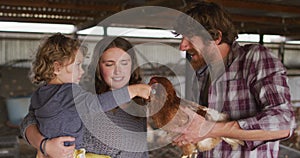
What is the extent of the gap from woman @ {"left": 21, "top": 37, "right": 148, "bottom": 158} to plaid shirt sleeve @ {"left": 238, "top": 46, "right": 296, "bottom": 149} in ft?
1.05

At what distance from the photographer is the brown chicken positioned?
0.93 metres

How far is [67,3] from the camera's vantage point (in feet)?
9.39

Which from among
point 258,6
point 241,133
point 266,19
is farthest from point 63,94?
point 266,19

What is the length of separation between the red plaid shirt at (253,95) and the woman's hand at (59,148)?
40 cm

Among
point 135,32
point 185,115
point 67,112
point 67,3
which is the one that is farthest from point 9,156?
point 185,115

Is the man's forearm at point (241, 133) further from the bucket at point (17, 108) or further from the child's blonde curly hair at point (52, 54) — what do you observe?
the bucket at point (17, 108)

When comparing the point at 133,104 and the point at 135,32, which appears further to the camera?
the point at 135,32

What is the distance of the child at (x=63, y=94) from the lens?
37.4 inches

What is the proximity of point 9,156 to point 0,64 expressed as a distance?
2.23 m

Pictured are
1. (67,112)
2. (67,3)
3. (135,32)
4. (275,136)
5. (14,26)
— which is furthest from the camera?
(14,26)

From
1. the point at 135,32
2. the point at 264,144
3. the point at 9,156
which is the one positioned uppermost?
the point at 135,32

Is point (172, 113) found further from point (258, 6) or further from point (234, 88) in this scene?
point (258, 6)

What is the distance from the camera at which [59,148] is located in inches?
39.2

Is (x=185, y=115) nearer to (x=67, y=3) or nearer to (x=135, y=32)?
(x=67, y=3)
